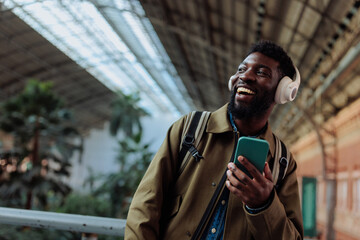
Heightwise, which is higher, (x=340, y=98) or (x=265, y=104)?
(x=340, y=98)

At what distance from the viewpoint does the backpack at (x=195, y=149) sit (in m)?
1.57

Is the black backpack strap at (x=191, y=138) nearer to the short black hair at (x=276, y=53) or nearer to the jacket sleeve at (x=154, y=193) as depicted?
the jacket sleeve at (x=154, y=193)

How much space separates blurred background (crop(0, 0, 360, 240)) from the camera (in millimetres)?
9844

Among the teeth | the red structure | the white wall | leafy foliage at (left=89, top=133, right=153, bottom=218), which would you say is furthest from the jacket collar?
the white wall

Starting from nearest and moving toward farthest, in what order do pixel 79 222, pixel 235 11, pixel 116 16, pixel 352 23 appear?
pixel 79 222
pixel 352 23
pixel 235 11
pixel 116 16

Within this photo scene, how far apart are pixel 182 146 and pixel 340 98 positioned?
474 inches

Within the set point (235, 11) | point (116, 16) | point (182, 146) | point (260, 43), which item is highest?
point (116, 16)

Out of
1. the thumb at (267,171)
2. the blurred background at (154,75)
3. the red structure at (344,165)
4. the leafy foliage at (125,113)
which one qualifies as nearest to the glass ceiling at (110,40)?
the blurred background at (154,75)

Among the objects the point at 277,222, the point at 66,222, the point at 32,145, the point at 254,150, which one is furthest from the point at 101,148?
the point at 254,150

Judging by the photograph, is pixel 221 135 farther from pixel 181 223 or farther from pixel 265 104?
pixel 181 223

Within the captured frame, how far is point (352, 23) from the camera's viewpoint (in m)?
8.41

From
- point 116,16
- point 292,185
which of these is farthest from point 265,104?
point 116,16

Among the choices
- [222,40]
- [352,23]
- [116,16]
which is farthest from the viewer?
[116,16]

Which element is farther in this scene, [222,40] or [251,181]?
[222,40]
